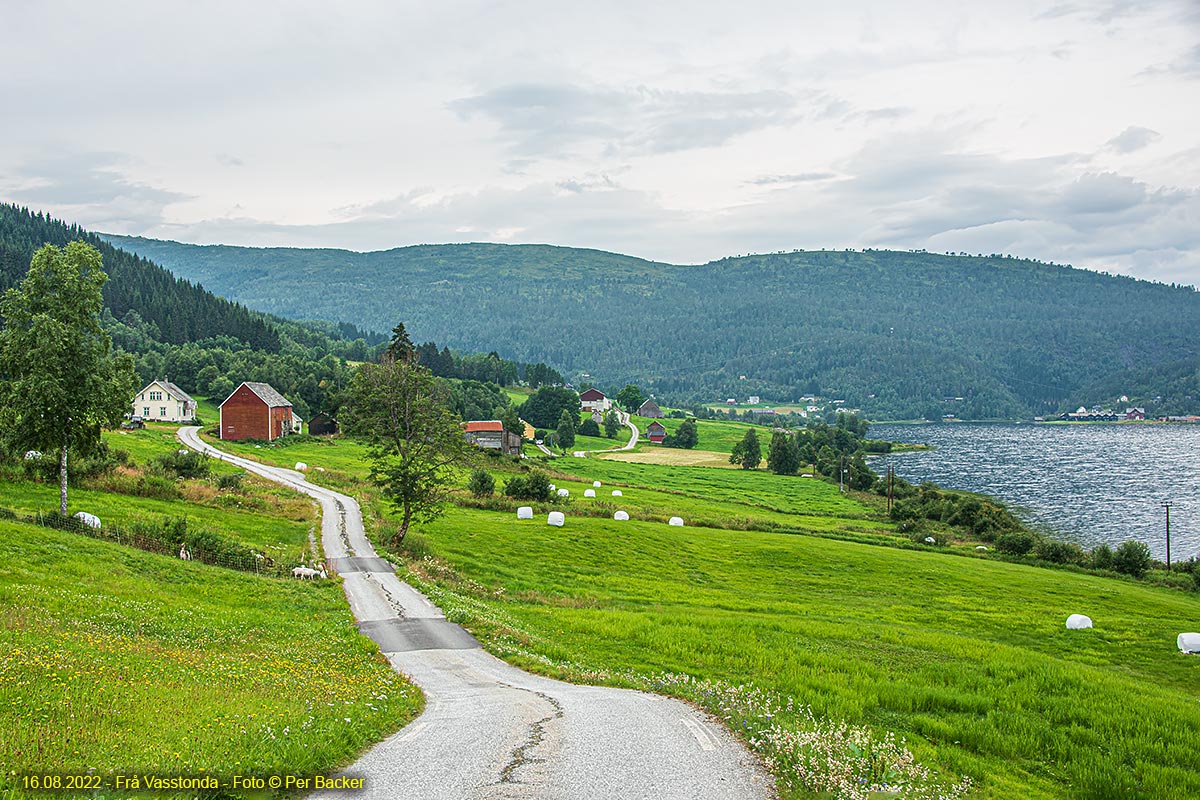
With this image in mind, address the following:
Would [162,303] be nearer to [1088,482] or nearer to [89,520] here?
[89,520]

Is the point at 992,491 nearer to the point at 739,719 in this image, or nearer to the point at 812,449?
the point at 812,449

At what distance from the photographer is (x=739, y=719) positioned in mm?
14359

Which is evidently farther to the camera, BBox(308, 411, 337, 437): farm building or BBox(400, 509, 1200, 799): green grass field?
BBox(308, 411, 337, 437): farm building

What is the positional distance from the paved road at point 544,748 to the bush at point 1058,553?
58.1 m

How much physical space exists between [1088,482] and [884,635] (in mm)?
115866

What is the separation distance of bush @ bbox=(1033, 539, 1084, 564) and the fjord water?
539 inches

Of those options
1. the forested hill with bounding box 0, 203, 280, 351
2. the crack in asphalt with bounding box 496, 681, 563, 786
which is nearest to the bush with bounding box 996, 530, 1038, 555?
the crack in asphalt with bounding box 496, 681, 563, 786

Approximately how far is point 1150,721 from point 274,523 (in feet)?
131

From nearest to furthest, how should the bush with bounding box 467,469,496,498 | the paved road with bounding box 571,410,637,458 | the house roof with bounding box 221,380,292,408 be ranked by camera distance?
the bush with bounding box 467,469,496,498
the house roof with bounding box 221,380,292,408
the paved road with bounding box 571,410,637,458

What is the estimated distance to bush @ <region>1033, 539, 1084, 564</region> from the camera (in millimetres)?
62312

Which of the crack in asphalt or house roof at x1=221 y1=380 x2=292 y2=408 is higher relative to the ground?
house roof at x1=221 y1=380 x2=292 y2=408

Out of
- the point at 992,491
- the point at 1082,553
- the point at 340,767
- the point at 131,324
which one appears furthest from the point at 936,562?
the point at 131,324

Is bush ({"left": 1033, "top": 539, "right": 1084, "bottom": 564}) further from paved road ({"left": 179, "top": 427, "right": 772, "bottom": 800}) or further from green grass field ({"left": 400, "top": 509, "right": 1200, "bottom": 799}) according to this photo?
paved road ({"left": 179, "top": 427, "right": 772, "bottom": 800})

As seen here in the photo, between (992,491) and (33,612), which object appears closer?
(33,612)
